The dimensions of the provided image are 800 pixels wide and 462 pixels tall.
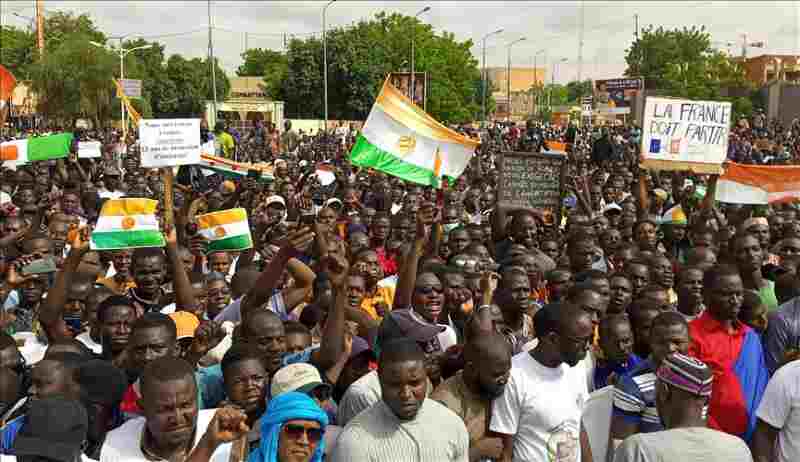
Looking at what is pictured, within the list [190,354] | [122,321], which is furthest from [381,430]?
[122,321]

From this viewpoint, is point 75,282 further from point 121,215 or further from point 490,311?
point 490,311

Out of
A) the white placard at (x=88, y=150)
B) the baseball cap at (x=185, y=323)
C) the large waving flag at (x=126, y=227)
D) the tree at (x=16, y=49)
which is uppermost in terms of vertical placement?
the tree at (x=16, y=49)

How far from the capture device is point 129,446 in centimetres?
332

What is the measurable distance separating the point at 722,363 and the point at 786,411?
2.01 ft

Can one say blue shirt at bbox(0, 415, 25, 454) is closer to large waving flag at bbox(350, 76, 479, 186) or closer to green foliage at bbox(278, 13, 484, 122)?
large waving flag at bbox(350, 76, 479, 186)

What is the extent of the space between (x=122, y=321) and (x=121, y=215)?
1.96 m

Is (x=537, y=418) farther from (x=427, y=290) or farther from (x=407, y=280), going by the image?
(x=407, y=280)

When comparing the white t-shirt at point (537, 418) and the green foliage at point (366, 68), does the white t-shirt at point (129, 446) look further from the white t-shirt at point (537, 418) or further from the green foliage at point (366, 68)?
the green foliage at point (366, 68)

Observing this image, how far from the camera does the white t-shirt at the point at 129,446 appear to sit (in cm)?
329

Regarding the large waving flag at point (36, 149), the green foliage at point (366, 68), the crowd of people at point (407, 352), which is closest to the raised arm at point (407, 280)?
the crowd of people at point (407, 352)

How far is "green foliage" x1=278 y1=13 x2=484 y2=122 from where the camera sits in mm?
55656

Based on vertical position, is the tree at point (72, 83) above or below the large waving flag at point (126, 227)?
above

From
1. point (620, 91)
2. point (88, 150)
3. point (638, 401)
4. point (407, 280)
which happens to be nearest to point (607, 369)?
point (638, 401)

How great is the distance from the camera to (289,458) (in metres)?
3.20
